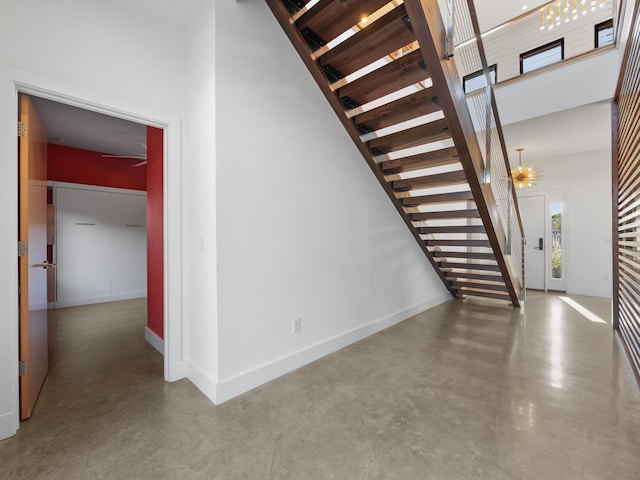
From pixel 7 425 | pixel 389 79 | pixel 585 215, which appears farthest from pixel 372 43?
pixel 585 215

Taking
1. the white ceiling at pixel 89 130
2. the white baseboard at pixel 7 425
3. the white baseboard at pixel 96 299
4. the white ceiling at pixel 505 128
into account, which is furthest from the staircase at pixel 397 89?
the white baseboard at pixel 96 299

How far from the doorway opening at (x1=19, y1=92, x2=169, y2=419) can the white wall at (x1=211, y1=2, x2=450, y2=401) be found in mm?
933

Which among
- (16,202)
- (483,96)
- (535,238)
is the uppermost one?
(483,96)

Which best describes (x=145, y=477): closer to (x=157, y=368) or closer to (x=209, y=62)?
(x=157, y=368)

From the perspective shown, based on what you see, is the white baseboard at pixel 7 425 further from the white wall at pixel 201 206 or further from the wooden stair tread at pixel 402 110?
the wooden stair tread at pixel 402 110

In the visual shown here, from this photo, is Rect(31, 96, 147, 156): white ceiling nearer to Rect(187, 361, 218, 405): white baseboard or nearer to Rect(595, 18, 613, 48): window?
Rect(187, 361, 218, 405): white baseboard

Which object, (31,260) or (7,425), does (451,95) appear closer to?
(31,260)

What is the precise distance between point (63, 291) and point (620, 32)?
8.60m

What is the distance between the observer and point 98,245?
16.7 feet

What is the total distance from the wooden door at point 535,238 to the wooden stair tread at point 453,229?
4128 millimetres

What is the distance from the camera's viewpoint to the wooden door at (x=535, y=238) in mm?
6293

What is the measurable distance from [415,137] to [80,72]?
2.61m

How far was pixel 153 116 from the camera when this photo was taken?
86.4 inches

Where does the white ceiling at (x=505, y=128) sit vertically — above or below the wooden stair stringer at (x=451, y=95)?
above
